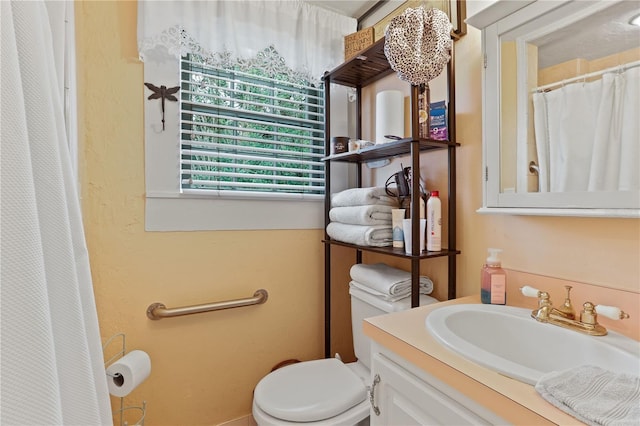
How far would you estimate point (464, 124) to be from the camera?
1194mm

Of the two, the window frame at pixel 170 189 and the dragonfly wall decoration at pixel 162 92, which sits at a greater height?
the dragonfly wall decoration at pixel 162 92

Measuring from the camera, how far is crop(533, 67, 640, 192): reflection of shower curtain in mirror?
742 mm

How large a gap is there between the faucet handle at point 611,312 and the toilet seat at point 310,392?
0.80 m

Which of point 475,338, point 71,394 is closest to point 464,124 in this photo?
point 475,338

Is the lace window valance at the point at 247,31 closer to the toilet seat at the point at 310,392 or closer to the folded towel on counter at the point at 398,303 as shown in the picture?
the folded towel on counter at the point at 398,303

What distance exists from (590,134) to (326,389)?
3.90 feet

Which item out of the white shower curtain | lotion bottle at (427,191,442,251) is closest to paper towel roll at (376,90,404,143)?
lotion bottle at (427,191,442,251)

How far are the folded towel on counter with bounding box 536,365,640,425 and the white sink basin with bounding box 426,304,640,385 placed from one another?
35 millimetres

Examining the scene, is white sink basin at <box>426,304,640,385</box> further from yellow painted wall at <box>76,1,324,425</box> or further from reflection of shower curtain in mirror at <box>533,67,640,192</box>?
yellow painted wall at <box>76,1,324,425</box>

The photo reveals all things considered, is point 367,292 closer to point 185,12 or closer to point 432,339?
point 432,339

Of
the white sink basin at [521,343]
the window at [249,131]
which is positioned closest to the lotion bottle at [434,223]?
the white sink basin at [521,343]

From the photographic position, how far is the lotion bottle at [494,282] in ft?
3.17

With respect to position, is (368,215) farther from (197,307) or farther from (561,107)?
(197,307)

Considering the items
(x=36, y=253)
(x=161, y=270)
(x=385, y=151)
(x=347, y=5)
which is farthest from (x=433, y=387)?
(x=347, y=5)
